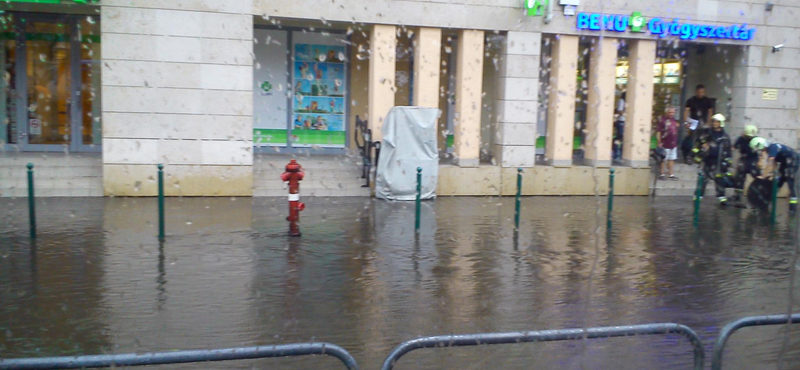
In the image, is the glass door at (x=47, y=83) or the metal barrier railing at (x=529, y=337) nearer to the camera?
the metal barrier railing at (x=529, y=337)

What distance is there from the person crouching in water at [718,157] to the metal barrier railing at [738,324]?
1086 centimetres

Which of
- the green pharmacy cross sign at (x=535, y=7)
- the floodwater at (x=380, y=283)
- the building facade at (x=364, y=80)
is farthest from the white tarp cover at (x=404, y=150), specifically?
the green pharmacy cross sign at (x=535, y=7)

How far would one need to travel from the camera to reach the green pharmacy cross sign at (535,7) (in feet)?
50.1

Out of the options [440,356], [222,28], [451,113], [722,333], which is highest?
[222,28]

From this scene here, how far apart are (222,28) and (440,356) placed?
1000 centimetres

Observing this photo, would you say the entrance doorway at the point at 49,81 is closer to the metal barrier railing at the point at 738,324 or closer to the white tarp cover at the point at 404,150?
the white tarp cover at the point at 404,150

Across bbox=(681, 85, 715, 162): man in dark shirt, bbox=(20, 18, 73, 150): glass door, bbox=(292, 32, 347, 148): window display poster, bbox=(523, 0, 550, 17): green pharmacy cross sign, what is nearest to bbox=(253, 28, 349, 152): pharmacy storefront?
bbox=(292, 32, 347, 148): window display poster

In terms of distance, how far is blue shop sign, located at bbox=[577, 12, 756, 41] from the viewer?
1580 centimetres

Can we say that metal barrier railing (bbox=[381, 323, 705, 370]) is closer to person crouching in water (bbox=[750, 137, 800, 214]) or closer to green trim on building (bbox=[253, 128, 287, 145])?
person crouching in water (bbox=[750, 137, 800, 214])

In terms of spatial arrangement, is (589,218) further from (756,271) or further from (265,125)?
(265,125)

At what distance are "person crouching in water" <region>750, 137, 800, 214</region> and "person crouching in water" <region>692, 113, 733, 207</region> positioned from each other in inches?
26.2

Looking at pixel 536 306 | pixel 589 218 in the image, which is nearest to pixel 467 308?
pixel 536 306

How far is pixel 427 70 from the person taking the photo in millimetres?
15430

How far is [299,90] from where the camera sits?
58.2ft
